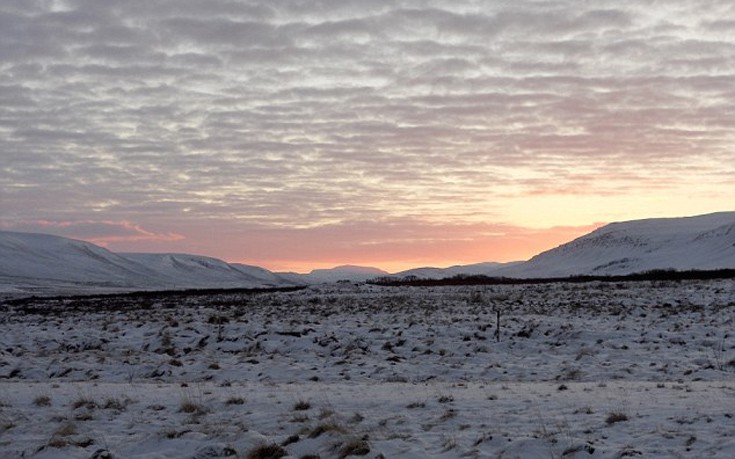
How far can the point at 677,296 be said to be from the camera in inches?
1265

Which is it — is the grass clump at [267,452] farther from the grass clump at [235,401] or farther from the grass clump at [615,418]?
the grass clump at [615,418]

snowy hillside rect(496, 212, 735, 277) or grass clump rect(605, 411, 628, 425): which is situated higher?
snowy hillside rect(496, 212, 735, 277)

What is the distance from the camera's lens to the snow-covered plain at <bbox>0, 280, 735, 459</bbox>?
848 centimetres

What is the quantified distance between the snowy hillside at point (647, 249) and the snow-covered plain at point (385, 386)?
276 ft

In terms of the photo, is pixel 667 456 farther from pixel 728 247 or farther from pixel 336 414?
pixel 728 247

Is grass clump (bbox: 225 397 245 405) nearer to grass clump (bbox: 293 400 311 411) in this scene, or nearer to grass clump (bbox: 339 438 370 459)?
grass clump (bbox: 293 400 311 411)

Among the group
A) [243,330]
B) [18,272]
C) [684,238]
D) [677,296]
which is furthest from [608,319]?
[18,272]

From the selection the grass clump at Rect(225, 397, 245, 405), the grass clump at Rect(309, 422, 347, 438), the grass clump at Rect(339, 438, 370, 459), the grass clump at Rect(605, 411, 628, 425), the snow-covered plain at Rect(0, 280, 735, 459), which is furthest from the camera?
the grass clump at Rect(225, 397, 245, 405)

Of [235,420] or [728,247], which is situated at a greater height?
[728,247]

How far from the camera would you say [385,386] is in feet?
44.3

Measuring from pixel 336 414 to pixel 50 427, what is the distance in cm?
412

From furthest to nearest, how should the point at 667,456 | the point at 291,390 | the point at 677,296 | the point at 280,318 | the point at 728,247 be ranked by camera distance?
the point at 728,247 < the point at 677,296 < the point at 280,318 < the point at 291,390 < the point at 667,456

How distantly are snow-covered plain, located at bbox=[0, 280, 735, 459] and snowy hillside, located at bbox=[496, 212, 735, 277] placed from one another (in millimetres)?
84127

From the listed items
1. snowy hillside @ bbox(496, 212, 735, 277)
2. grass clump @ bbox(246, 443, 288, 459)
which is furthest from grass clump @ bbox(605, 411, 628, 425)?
snowy hillside @ bbox(496, 212, 735, 277)
